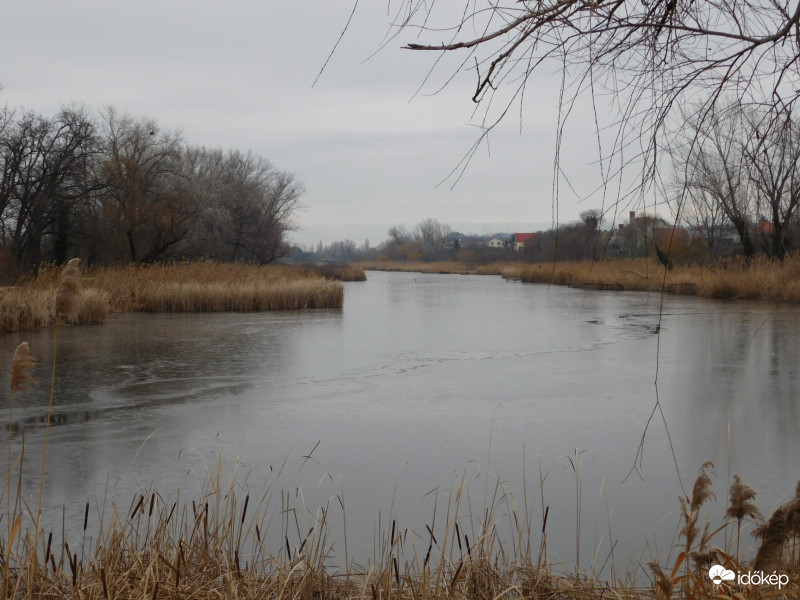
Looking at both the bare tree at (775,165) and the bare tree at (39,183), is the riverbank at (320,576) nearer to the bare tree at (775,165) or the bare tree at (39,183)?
the bare tree at (775,165)

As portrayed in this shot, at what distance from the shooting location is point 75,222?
24.0m

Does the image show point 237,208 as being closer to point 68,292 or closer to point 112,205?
point 112,205

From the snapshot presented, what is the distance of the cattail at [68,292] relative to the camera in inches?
98.0

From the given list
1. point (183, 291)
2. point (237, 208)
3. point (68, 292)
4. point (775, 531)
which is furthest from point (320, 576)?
point (237, 208)

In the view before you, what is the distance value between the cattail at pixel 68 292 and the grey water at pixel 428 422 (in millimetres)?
952

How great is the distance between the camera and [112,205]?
2617cm

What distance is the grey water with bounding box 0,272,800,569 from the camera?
4.02 meters

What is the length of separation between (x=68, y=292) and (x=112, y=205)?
2543 centimetres

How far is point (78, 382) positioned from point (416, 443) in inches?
172

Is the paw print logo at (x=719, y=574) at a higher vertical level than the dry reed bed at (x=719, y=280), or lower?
lower

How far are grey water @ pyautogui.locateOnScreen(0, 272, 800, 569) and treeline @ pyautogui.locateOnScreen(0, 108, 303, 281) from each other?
363 inches

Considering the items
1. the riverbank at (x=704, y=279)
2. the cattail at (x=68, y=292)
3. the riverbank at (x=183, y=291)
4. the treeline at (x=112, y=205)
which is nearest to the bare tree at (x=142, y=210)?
the treeline at (x=112, y=205)

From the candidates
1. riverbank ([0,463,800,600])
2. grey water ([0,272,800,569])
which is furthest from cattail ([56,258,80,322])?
grey water ([0,272,800,569])

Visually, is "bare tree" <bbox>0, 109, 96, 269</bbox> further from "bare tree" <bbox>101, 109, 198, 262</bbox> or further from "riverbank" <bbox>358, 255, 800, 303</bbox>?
"riverbank" <bbox>358, 255, 800, 303</bbox>
